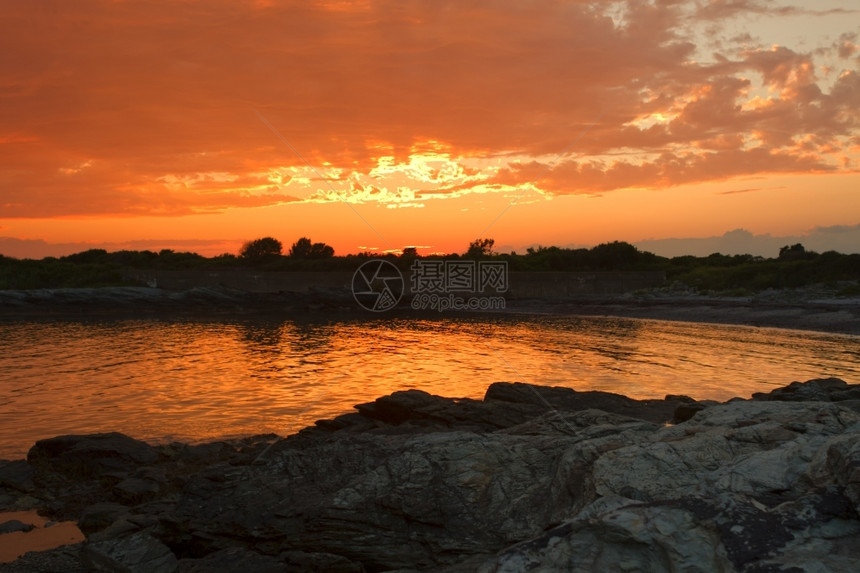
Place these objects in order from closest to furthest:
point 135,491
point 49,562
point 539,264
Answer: point 49,562, point 135,491, point 539,264

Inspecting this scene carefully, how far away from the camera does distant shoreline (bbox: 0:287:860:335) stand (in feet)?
144

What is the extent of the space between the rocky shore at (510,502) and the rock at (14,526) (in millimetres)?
672

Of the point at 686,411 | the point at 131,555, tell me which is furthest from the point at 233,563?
the point at 686,411

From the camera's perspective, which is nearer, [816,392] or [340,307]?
[816,392]

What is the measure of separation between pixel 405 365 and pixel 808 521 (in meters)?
23.7

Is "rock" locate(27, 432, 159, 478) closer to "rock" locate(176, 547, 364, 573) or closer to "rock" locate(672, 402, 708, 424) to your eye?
"rock" locate(176, 547, 364, 573)

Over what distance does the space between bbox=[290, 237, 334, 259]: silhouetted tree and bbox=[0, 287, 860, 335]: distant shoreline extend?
36.3m

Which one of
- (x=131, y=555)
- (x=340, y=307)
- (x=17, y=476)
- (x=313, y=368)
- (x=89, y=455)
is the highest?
(x=131, y=555)

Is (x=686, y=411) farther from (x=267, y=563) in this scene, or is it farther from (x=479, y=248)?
(x=479, y=248)

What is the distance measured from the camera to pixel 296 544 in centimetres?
725

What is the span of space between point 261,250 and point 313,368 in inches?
3271

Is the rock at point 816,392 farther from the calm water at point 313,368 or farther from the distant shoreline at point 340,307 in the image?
the distant shoreline at point 340,307

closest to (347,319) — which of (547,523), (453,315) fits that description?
(453,315)

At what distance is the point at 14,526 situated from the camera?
30.7 feet
